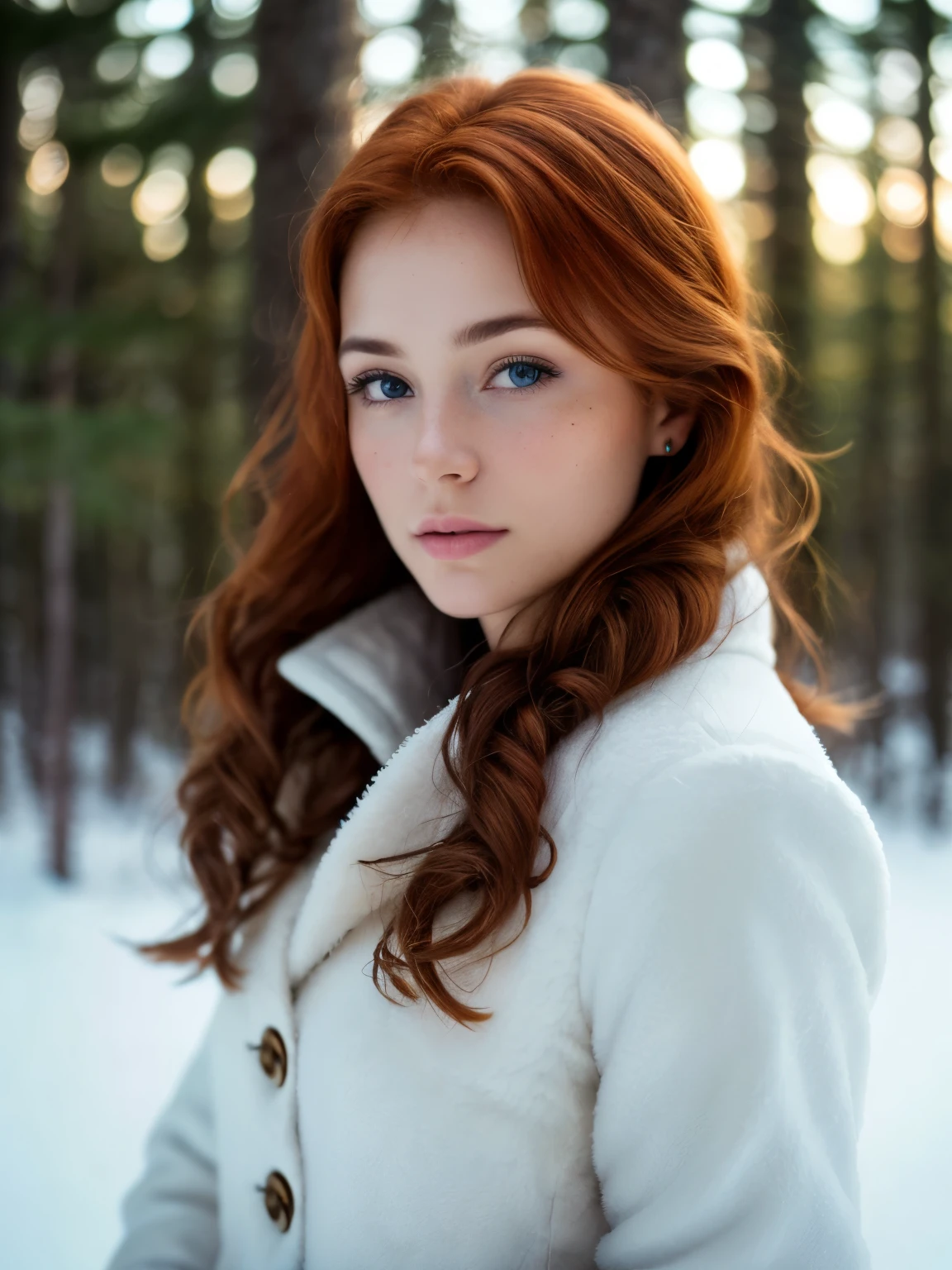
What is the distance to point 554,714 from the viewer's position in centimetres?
121

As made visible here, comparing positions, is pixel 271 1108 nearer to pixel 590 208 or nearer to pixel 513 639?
pixel 513 639

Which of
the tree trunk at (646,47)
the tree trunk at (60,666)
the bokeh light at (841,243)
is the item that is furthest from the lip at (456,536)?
the bokeh light at (841,243)

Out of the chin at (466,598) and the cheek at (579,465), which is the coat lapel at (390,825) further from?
the cheek at (579,465)

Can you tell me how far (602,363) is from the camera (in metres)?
1.23

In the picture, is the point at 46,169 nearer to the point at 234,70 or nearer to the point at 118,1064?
the point at 234,70

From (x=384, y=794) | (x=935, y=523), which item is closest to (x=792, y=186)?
(x=935, y=523)

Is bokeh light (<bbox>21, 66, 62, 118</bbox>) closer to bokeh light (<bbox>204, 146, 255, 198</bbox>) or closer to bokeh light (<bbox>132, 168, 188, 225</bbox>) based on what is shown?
bokeh light (<bbox>204, 146, 255, 198</bbox>)

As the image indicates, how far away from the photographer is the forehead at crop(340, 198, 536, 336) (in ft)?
3.98

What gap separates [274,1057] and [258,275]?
3.04 metres

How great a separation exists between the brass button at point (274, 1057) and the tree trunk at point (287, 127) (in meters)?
2.55

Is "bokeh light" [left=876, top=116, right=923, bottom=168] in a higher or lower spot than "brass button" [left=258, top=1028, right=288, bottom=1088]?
higher

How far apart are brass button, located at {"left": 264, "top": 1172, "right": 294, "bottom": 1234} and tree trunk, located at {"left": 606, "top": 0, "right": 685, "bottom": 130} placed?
129 inches

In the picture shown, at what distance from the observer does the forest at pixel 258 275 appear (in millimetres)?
3654

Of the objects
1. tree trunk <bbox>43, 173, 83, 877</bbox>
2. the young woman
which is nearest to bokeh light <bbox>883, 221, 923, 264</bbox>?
tree trunk <bbox>43, 173, 83, 877</bbox>
